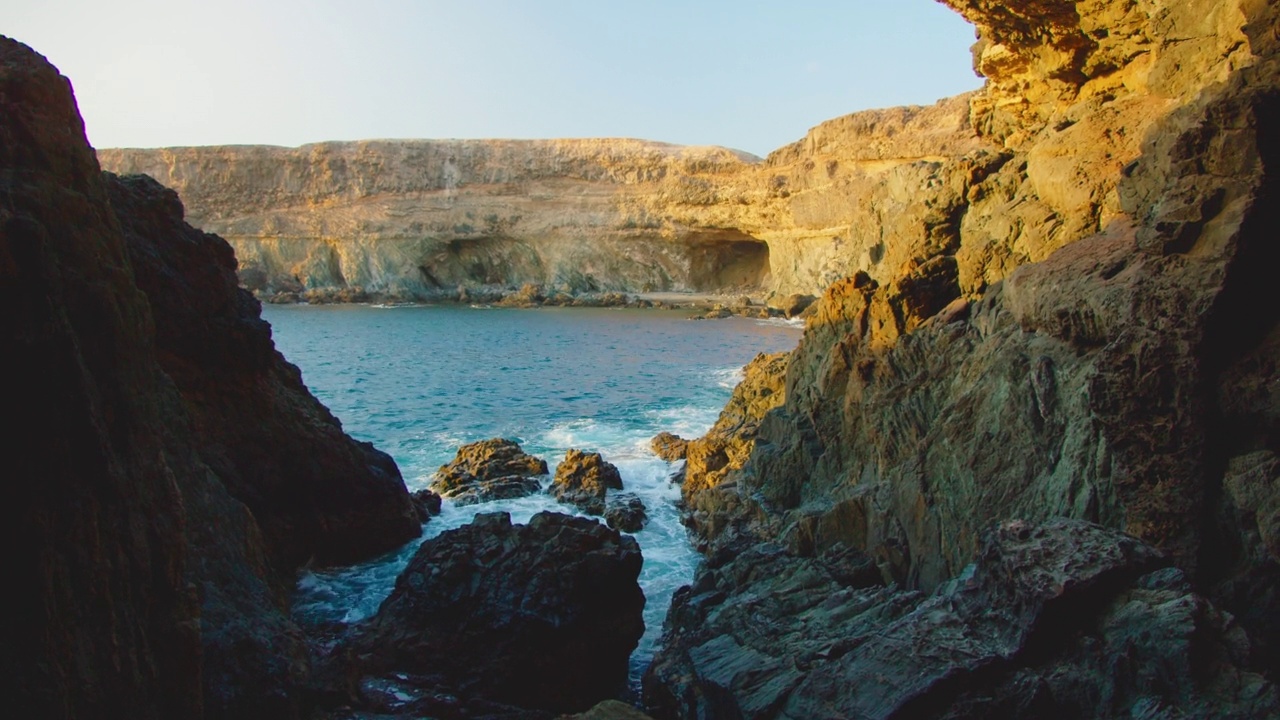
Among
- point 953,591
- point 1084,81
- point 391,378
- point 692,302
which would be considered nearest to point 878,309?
point 1084,81

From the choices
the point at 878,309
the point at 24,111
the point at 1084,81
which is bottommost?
the point at 878,309

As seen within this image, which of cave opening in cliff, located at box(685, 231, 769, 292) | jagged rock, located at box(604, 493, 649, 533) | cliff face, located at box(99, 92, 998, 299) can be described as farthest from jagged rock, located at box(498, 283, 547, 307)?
jagged rock, located at box(604, 493, 649, 533)

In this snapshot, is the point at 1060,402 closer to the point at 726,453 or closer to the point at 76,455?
the point at 76,455

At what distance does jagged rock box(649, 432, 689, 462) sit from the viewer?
58.3 feet

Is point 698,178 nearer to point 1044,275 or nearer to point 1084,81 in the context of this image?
point 1084,81

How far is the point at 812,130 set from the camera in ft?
192

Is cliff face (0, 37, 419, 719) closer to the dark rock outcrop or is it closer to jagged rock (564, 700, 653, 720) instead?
the dark rock outcrop

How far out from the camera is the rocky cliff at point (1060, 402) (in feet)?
16.2

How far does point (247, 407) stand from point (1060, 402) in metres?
9.37

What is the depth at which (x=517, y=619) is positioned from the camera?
26.3 feet

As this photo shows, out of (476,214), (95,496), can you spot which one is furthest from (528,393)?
(476,214)

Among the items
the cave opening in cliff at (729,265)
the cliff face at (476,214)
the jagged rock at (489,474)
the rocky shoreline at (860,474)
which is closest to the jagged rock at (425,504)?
the rocky shoreline at (860,474)

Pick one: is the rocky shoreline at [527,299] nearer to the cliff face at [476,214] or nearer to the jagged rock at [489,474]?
the cliff face at [476,214]

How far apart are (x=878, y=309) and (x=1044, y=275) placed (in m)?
3.56
